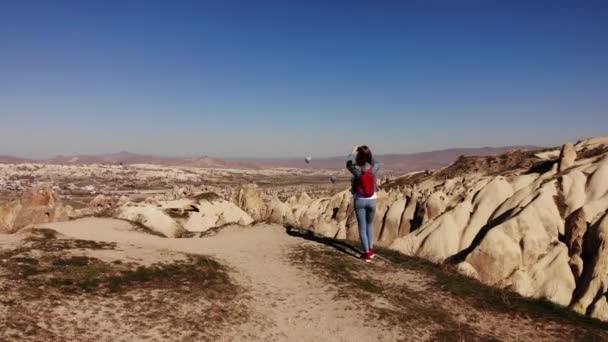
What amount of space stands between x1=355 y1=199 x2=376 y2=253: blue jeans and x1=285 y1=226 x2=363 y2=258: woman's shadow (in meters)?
1.27

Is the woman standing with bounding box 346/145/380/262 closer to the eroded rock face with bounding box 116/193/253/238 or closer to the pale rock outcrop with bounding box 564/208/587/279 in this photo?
the eroded rock face with bounding box 116/193/253/238

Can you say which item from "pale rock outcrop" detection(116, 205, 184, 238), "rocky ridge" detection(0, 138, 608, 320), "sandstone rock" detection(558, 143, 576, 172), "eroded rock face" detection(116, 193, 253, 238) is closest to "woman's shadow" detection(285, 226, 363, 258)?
"rocky ridge" detection(0, 138, 608, 320)

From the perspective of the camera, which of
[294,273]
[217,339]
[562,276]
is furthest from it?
[562,276]

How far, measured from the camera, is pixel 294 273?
14.2m

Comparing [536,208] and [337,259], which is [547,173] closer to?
[536,208]

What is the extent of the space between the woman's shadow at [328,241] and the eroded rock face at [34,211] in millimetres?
14857

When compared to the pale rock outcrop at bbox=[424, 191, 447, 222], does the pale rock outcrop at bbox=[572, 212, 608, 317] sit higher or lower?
lower

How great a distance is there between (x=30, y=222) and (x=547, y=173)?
124 ft

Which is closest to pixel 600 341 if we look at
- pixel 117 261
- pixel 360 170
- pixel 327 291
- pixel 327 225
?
pixel 327 291

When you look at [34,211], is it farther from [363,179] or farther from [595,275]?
[595,275]

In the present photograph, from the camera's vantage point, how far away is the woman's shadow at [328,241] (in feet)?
57.6

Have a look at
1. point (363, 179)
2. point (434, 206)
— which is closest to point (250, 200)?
point (434, 206)

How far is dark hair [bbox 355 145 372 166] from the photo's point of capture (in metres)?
14.8

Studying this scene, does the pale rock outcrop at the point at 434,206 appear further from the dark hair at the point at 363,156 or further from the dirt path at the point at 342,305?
the dark hair at the point at 363,156
